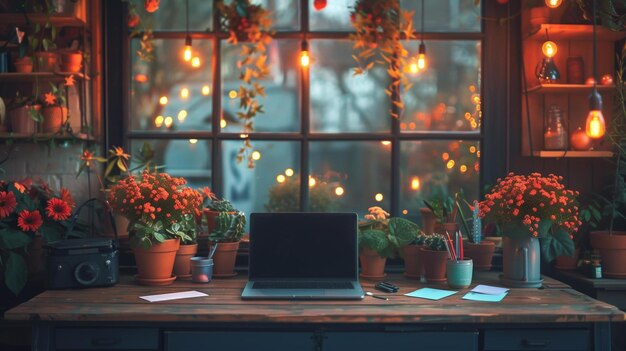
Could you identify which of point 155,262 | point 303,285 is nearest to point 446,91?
point 303,285

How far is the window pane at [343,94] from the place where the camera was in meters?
3.55

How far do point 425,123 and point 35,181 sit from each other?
6.56 feet

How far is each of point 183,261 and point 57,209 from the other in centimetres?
62

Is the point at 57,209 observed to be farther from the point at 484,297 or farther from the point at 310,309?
the point at 484,297

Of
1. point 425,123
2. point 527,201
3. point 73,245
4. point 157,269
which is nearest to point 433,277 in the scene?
point 527,201

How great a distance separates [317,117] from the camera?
3566mm

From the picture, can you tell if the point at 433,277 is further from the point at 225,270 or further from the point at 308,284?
the point at 225,270

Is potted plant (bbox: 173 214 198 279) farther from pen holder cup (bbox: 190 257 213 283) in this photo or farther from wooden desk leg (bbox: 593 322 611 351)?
wooden desk leg (bbox: 593 322 611 351)

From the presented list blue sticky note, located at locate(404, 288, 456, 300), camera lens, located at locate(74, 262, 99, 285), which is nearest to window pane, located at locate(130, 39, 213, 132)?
camera lens, located at locate(74, 262, 99, 285)

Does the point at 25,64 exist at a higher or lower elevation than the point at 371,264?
higher

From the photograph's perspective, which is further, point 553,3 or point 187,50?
point 187,50

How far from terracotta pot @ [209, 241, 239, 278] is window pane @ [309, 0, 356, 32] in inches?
47.8

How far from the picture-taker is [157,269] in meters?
3.03

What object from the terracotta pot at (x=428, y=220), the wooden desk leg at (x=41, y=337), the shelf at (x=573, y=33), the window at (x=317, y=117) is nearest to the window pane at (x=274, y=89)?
the window at (x=317, y=117)
